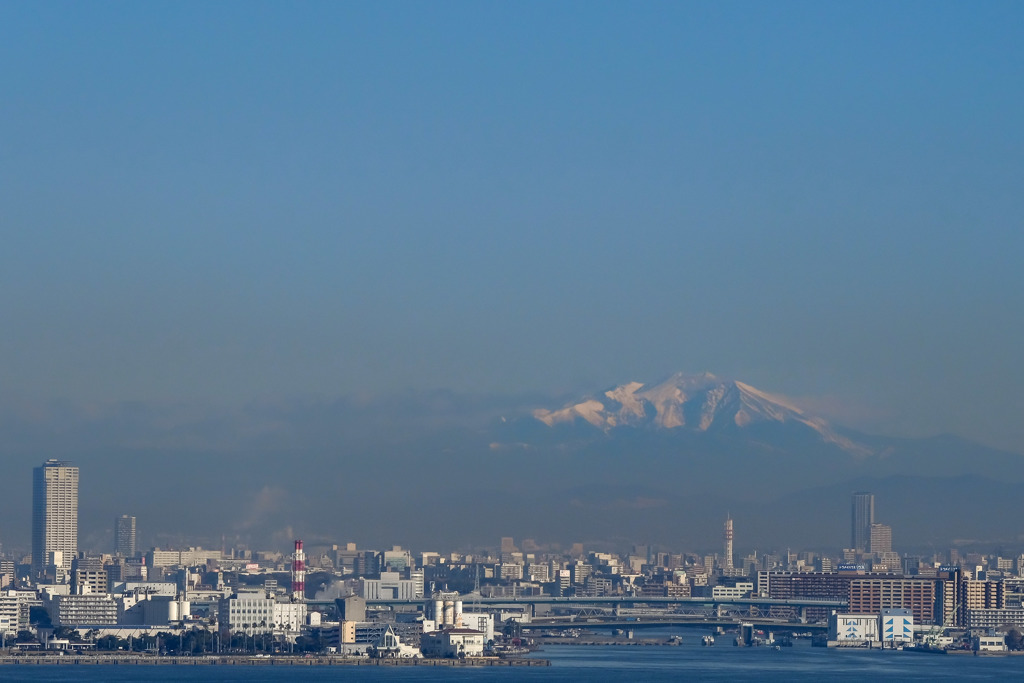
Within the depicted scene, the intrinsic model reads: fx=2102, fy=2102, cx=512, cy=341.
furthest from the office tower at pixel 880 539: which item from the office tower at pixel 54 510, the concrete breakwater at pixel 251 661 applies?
the concrete breakwater at pixel 251 661

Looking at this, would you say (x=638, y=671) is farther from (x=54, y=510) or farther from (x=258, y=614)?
(x=54, y=510)

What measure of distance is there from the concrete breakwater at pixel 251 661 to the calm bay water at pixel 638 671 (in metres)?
1.27

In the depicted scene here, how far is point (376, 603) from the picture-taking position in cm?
6712

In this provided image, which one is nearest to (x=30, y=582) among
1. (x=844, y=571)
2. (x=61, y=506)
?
(x=61, y=506)

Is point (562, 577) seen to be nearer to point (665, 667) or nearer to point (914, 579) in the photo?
point (914, 579)

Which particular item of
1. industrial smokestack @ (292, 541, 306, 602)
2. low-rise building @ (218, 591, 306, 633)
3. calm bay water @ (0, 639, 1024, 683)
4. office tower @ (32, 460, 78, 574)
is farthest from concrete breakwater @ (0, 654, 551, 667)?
office tower @ (32, 460, 78, 574)

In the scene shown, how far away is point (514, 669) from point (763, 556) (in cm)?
6721

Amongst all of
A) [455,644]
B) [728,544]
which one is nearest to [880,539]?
[728,544]

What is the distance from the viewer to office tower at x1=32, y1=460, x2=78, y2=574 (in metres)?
99.8

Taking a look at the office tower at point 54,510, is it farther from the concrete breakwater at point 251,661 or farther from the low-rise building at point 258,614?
the concrete breakwater at point 251,661

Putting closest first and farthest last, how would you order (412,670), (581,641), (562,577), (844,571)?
1. (412,670)
2. (581,641)
3. (844,571)
4. (562,577)

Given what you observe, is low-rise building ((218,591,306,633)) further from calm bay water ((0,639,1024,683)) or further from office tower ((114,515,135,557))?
A: office tower ((114,515,135,557))

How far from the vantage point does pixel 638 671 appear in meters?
40.7

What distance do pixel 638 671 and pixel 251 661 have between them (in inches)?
350
